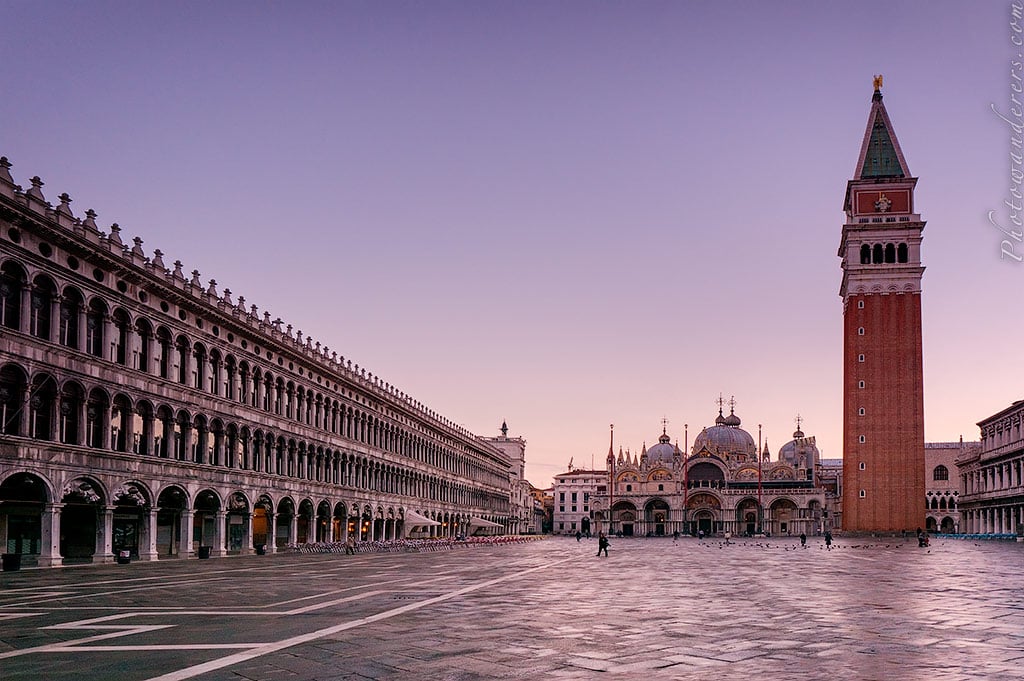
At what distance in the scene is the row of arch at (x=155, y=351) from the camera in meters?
36.9

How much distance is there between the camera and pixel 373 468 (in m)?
80.9

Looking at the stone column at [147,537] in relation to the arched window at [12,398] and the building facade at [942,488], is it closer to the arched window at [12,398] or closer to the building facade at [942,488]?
the arched window at [12,398]

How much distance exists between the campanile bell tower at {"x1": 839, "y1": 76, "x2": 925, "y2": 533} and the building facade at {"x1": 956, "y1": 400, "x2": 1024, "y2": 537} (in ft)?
29.5

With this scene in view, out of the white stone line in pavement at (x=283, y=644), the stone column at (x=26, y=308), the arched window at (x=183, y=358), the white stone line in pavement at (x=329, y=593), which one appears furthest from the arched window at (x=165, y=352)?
the white stone line in pavement at (x=283, y=644)

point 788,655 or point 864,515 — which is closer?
point 788,655

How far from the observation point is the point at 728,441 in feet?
539

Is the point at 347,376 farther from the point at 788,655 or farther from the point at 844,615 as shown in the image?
the point at 788,655

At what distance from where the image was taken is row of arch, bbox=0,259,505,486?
3688 cm

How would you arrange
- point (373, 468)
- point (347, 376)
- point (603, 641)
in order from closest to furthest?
point (603, 641)
point (347, 376)
point (373, 468)

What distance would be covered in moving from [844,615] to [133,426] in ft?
109

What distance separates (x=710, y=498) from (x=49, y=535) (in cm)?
11946

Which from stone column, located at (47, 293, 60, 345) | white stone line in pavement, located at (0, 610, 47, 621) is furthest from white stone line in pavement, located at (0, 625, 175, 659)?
stone column, located at (47, 293, 60, 345)

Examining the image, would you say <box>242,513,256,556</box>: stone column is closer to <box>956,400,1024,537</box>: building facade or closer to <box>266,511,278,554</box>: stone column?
<box>266,511,278,554</box>: stone column

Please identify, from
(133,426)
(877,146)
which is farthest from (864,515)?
(133,426)
